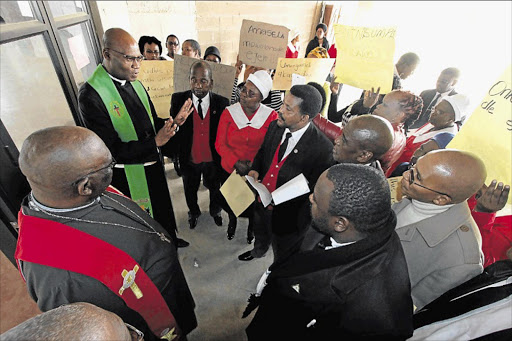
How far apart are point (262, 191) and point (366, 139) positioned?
979mm

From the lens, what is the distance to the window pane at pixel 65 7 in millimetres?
2530

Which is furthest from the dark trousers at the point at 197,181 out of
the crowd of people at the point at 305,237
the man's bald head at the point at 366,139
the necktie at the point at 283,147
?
the man's bald head at the point at 366,139

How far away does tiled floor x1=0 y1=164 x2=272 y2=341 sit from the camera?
220cm

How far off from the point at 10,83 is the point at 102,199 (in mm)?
2165

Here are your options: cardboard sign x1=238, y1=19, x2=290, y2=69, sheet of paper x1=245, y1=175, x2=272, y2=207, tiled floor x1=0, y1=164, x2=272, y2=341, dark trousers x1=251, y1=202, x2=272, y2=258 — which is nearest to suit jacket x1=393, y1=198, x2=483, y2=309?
sheet of paper x1=245, y1=175, x2=272, y2=207

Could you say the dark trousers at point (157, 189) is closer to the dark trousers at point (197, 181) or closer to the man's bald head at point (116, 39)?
the dark trousers at point (197, 181)

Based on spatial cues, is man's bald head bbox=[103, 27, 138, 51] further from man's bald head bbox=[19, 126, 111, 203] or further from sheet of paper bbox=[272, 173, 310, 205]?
sheet of paper bbox=[272, 173, 310, 205]

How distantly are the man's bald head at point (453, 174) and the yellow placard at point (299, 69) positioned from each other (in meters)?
2.01

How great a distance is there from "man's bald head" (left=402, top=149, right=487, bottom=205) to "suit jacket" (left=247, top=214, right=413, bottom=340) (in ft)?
1.43

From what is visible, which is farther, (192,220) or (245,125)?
(192,220)

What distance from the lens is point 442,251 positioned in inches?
52.7

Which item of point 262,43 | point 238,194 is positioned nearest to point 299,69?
point 262,43

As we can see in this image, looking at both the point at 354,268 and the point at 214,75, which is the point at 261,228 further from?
the point at 214,75

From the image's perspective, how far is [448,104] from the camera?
8.04 feet
